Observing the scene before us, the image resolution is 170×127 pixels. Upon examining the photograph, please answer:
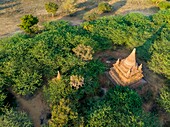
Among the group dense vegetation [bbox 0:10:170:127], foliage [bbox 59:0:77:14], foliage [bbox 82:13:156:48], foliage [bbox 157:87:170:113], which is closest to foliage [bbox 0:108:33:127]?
dense vegetation [bbox 0:10:170:127]

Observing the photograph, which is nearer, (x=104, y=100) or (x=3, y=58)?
(x=104, y=100)

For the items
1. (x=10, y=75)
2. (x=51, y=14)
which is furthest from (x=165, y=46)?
(x=51, y=14)

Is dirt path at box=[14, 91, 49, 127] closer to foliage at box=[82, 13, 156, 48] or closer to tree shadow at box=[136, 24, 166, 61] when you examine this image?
foliage at box=[82, 13, 156, 48]

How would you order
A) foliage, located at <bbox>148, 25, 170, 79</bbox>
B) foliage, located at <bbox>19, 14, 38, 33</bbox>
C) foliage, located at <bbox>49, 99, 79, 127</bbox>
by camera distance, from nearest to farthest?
foliage, located at <bbox>49, 99, 79, 127</bbox> < foliage, located at <bbox>148, 25, 170, 79</bbox> < foliage, located at <bbox>19, 14, 38, 33</bbox>

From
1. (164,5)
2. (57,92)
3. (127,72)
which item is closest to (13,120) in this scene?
(57,92)

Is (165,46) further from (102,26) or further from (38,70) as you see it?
(38,70)

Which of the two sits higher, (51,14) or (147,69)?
(51,14)

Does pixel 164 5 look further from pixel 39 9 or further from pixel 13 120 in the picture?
pixel 13 120
